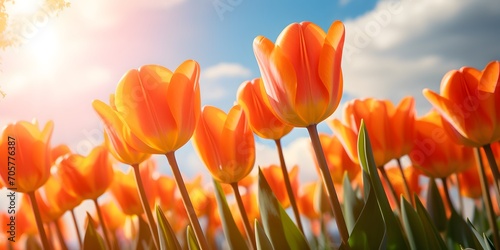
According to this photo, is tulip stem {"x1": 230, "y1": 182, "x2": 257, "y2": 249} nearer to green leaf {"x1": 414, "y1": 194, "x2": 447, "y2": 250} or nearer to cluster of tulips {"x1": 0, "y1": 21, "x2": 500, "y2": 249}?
cluster of tulips {"x1": 0, "y1": 21, "x2": 500, "y2": 249}

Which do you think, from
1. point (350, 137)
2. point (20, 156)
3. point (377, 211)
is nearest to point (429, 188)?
point (350, 137)

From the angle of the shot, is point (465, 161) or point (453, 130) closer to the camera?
point (453, 130)

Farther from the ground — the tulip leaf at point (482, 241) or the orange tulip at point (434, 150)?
the orange tulip at point (434, 150)

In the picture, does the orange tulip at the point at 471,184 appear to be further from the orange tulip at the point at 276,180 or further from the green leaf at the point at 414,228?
the green leaf at the point at 414,228

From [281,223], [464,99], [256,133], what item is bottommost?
[281,223]

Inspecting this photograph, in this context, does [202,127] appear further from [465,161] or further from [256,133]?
[465,161]

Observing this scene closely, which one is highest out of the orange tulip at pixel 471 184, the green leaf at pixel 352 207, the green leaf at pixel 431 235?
the green leaf at pixel 352 207

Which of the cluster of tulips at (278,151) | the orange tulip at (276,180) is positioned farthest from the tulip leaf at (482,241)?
the orange tulip at (276,180)
